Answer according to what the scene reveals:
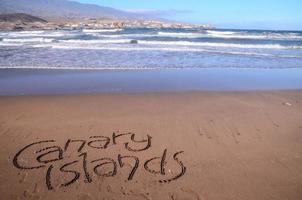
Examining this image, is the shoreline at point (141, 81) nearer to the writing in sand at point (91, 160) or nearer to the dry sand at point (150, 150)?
the dry sand at point (150, 150)

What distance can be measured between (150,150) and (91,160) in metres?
0.89

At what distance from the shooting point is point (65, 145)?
474cm

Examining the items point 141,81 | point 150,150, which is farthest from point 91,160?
point 141,81

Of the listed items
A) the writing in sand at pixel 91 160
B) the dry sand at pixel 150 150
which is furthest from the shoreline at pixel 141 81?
the writing in sand at pixel 91 160

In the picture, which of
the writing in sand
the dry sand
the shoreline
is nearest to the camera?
the dry sand

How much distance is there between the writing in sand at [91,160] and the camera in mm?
3969

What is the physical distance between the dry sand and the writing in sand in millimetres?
13

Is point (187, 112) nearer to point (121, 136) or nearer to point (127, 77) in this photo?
point (121, 136)

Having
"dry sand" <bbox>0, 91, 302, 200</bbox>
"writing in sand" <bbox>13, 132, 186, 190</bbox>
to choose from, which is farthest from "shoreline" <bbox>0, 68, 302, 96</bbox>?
"writing in sand" <bbox>13, 132, 186, 190</bbox>

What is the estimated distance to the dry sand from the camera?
146 inches

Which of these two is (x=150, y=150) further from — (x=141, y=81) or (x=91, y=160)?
(x=141, y=81)

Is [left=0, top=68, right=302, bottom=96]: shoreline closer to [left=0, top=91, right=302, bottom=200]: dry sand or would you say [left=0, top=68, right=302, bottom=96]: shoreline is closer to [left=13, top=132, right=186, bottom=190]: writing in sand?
[left=0, top=91, right=302, bottom=200]: dry sand

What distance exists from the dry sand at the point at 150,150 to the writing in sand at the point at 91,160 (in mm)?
13

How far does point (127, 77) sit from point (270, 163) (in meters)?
6.64
